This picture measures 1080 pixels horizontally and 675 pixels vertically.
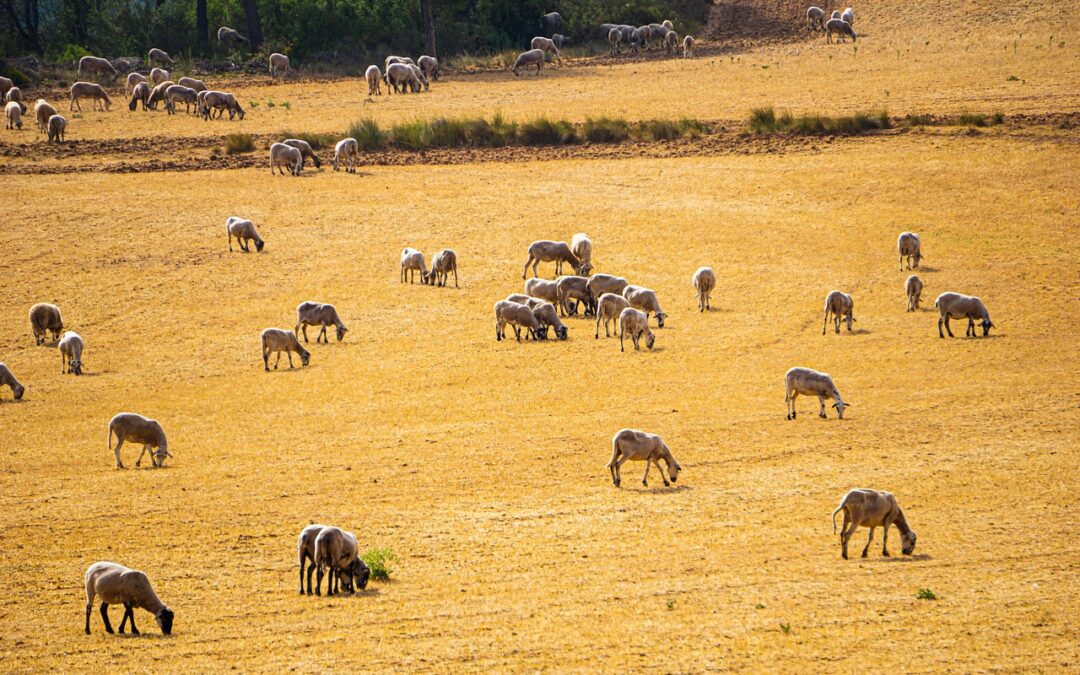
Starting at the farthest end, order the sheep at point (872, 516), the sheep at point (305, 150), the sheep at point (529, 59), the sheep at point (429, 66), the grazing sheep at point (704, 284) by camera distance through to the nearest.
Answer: the sheep at point (529, 59) < the sheep at point (429, 66) < the sheep at point (305, 150) < the grazing sheep at point (704, 284) < the sheep at point (872, 516)

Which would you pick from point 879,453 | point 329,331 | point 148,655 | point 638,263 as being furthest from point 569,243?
point 148,655

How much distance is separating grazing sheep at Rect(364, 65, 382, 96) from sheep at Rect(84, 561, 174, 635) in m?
49.3

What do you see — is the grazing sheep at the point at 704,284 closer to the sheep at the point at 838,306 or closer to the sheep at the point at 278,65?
the sheep at the point at 838,306

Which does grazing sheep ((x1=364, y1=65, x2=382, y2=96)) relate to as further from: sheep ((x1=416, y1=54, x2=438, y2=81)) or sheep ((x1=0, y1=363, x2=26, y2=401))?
sheep ((x1=0, y1=363, x2=26, y2=401))

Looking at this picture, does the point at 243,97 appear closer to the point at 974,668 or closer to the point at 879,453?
the point at 879,453

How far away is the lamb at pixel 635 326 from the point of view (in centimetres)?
2833

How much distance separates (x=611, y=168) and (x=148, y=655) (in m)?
34.7

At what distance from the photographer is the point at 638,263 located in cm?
3538

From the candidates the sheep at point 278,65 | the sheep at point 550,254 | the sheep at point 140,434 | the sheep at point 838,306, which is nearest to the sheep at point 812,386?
the sheep at point 838,306

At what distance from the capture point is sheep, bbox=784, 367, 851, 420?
23.4 metres

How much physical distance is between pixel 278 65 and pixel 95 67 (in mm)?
9327

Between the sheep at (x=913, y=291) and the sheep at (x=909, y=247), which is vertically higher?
the sheep at (x=909, y=247)

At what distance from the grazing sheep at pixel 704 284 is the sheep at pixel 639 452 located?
→ 38.2ft

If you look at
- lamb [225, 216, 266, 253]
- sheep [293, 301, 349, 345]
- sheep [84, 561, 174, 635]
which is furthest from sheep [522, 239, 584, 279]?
sheep [84, 561, 174, 635]
